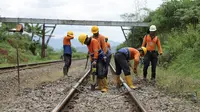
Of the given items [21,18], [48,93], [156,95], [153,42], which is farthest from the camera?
[21,18]

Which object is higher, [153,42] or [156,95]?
[153,42]

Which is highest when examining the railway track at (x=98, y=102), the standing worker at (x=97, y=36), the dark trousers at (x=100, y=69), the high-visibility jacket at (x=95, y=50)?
the standing worker at (x=97, y=36)

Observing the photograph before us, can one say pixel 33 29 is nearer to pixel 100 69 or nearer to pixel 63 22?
Result: pixel 63 22

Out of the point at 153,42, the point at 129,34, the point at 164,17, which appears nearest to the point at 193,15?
the point at 164,17

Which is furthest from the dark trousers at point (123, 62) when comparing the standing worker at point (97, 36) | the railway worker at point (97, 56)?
the standing worker at point (97, 36)

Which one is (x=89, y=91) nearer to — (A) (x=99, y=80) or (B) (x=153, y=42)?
(A) (x=99, y=80)

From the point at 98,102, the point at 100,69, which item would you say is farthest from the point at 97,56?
the point at 98,102

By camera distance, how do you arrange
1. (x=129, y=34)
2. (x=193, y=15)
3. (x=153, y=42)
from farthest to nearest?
(x=129, y=34)
(x=193, y=15)
(x=153, y=42)

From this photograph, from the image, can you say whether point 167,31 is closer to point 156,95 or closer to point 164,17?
point 164,17

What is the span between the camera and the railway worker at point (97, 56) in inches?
358

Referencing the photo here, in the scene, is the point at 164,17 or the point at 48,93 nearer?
the point at 48,93

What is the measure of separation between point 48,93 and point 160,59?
33.8 ft

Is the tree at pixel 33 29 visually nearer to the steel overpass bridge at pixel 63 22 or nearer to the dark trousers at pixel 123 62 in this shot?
the steel overpass bridge at pixel 63 22

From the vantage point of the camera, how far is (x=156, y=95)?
27.4 feet
